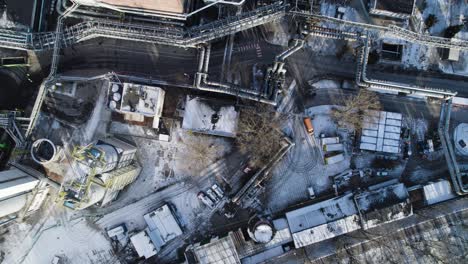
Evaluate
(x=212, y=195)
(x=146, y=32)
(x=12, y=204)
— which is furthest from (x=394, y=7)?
(x=12, y=204)

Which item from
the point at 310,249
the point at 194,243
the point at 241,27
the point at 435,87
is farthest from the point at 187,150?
the point at 435,87

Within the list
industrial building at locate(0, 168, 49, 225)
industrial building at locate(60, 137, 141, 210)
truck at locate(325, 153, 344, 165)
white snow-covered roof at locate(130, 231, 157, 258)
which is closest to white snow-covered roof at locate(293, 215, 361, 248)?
truck at locate(325, 153, 344, 165)

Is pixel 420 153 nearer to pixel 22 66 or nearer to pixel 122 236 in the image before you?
pixel 122 236

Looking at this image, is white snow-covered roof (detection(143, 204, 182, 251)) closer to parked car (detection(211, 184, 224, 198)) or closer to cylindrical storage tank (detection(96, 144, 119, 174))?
parked car (detection(211, 184, 224, 198))

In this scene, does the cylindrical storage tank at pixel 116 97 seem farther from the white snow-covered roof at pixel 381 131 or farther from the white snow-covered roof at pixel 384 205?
the white snow-covered roof at pixel 384 205

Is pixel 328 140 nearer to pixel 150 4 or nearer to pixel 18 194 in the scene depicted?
pixel 150 4
